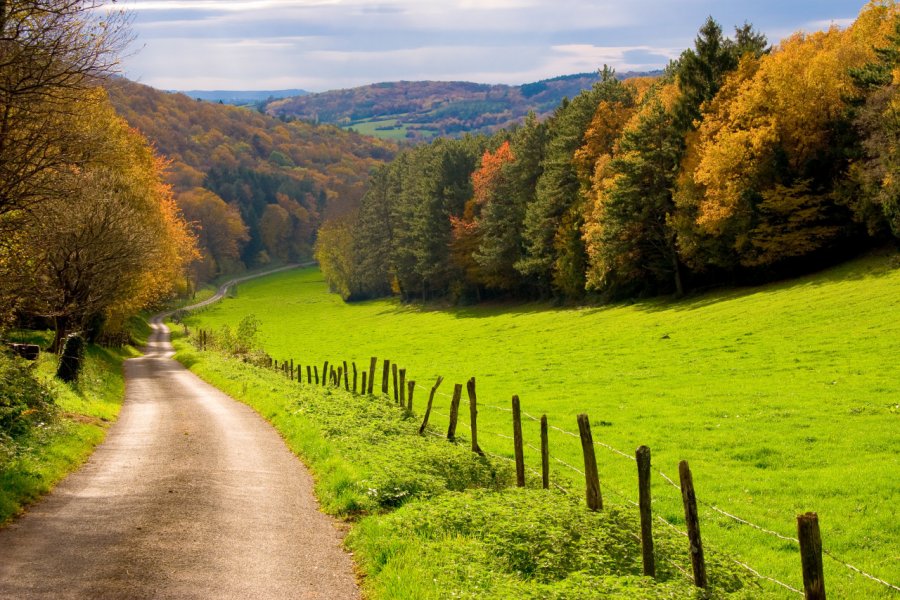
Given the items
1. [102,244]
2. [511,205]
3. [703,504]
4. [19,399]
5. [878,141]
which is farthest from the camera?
[511,205]

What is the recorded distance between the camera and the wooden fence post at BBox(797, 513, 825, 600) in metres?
8.06

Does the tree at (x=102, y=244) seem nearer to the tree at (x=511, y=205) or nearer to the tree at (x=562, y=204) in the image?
the tree at (x=562, y=204)

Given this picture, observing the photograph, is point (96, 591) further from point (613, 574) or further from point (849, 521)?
point (849, 521)

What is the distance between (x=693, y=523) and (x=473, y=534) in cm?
370

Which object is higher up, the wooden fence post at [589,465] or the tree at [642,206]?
the tree at [642,206]

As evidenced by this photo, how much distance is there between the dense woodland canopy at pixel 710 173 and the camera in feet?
166

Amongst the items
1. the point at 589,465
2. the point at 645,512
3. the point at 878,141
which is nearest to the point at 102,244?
the point at 589,465

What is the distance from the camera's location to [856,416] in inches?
890

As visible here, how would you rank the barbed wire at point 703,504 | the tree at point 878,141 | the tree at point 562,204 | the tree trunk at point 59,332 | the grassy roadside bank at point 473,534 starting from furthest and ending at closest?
the tree at point 562,204, the tree at point 878,141, the tree trunk at point 59,332, the barbed wire at point 703,504, the grassy roadside bank at point 473,534

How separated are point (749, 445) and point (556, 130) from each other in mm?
60004

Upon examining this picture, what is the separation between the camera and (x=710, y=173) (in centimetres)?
5403

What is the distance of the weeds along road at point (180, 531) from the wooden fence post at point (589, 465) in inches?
173

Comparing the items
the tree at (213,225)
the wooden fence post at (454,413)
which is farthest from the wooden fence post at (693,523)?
the tree at (213,225)

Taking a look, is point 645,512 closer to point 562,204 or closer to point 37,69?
point 37,69
